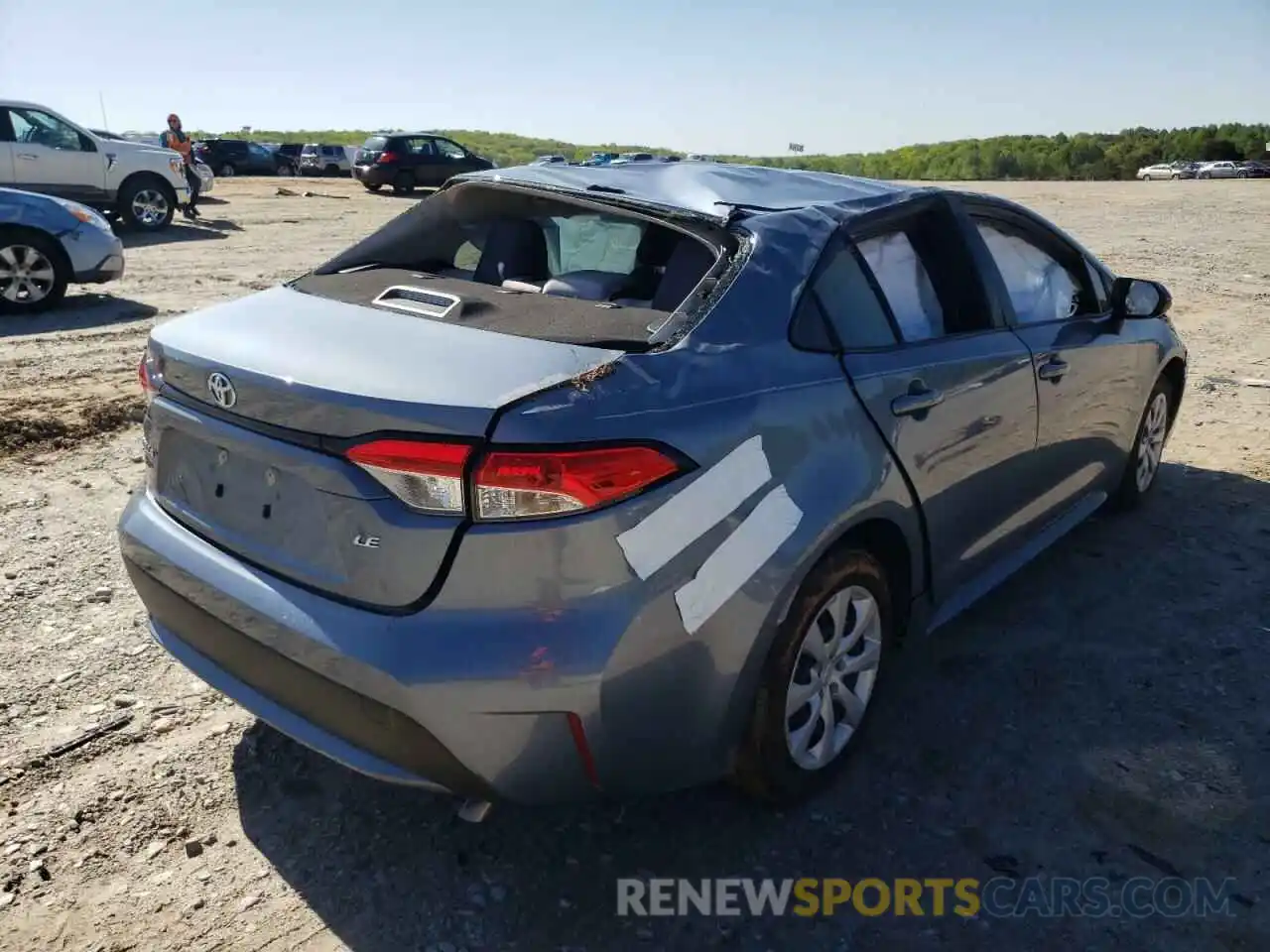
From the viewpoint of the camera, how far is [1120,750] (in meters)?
3.03

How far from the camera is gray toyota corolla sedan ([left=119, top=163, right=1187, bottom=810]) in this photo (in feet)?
6.66

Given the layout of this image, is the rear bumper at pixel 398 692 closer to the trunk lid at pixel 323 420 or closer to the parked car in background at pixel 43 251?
the trunk lid at pixel 323 420

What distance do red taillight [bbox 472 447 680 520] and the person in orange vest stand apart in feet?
54.9

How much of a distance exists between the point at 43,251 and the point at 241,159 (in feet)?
99.9

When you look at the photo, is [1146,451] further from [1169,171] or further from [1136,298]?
[1169,171]

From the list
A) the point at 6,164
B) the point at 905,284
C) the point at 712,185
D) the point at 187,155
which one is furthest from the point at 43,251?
the point at 187,155

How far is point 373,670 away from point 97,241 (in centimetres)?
854

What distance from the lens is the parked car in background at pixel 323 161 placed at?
36219 mm

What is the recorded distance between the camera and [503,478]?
201cm

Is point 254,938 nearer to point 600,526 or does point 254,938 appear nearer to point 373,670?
point 373,670

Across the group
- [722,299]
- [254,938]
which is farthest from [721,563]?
[254,938]

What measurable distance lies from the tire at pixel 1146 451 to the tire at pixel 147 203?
15187 millimetres

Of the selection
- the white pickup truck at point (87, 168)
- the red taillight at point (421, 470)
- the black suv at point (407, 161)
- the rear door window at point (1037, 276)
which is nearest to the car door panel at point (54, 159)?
the white pickup truck at point (87, 168)

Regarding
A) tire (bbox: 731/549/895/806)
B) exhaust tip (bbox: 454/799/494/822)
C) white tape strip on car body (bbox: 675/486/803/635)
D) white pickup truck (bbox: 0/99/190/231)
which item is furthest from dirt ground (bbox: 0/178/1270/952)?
white pickup truck (bbox: 0/99/190/231)
